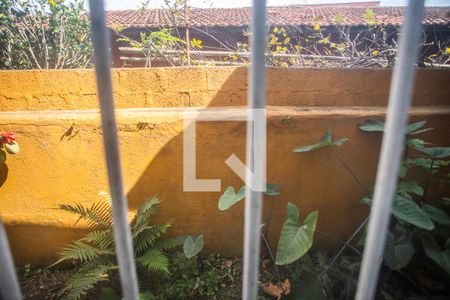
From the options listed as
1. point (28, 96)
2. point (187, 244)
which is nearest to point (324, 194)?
point (187, 244)

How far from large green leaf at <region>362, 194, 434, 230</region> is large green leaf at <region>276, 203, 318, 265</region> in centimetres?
47

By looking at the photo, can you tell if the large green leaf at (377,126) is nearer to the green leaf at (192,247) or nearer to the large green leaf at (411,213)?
the large green leaf at (411,213)

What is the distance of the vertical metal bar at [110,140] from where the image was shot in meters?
0.44

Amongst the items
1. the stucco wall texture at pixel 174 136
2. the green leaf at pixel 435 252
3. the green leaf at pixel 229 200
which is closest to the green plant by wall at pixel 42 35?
the stucco wall texture at pixel 174 136

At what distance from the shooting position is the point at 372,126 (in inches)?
75.4

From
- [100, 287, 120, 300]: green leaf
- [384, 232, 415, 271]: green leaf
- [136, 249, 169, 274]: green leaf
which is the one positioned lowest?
[100, 287, 120, 300]: green leaf

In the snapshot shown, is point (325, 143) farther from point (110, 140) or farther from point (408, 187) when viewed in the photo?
point (110, 140)

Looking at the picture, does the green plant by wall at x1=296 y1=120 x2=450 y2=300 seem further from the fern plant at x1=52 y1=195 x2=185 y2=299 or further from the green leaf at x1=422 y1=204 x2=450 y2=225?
the fern plant at x1=52 y1=195 x2=185 y2=299

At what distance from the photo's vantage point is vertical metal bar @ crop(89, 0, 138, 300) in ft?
1.45

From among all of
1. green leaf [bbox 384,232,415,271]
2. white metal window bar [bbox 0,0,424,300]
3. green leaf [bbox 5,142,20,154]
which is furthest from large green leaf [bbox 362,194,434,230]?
green leaf [bbox 5,142,20,154]

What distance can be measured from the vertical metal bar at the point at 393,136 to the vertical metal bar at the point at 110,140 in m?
0.50

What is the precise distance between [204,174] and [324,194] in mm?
1034

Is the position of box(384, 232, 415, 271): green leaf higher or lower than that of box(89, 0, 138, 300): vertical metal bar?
lower

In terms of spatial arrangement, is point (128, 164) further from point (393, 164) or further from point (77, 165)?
point (393, 164)
